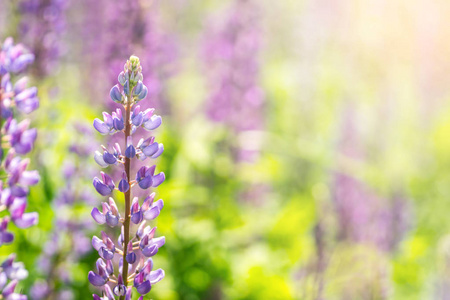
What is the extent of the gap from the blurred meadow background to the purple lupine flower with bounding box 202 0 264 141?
0.01 m

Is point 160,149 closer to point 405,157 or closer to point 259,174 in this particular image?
point 259,174

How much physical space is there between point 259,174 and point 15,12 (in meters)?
2.07

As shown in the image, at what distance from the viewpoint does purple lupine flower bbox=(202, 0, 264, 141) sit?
13.7 feet

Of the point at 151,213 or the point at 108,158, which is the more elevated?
the point at 108,158

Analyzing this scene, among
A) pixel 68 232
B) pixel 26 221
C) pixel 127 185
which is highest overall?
pixel 127 185

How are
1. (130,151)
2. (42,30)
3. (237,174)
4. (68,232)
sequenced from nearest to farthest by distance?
(130,151)
(68,232)
(42,30)
(237,174)

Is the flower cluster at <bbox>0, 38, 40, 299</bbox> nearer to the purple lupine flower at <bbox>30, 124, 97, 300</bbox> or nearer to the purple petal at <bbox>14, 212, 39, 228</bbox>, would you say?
the purple petal at <bbox>14, 212, 39, 228</bbox>

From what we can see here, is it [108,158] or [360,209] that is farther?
[360,209]

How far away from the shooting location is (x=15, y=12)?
280 centimetres

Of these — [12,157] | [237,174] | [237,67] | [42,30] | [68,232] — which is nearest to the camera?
[12,157]

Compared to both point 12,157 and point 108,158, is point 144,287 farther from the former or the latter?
point 12,157

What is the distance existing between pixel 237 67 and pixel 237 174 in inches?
30.6

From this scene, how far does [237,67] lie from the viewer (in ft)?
13.8

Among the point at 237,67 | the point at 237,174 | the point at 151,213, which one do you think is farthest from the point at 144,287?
the point at 237,67
